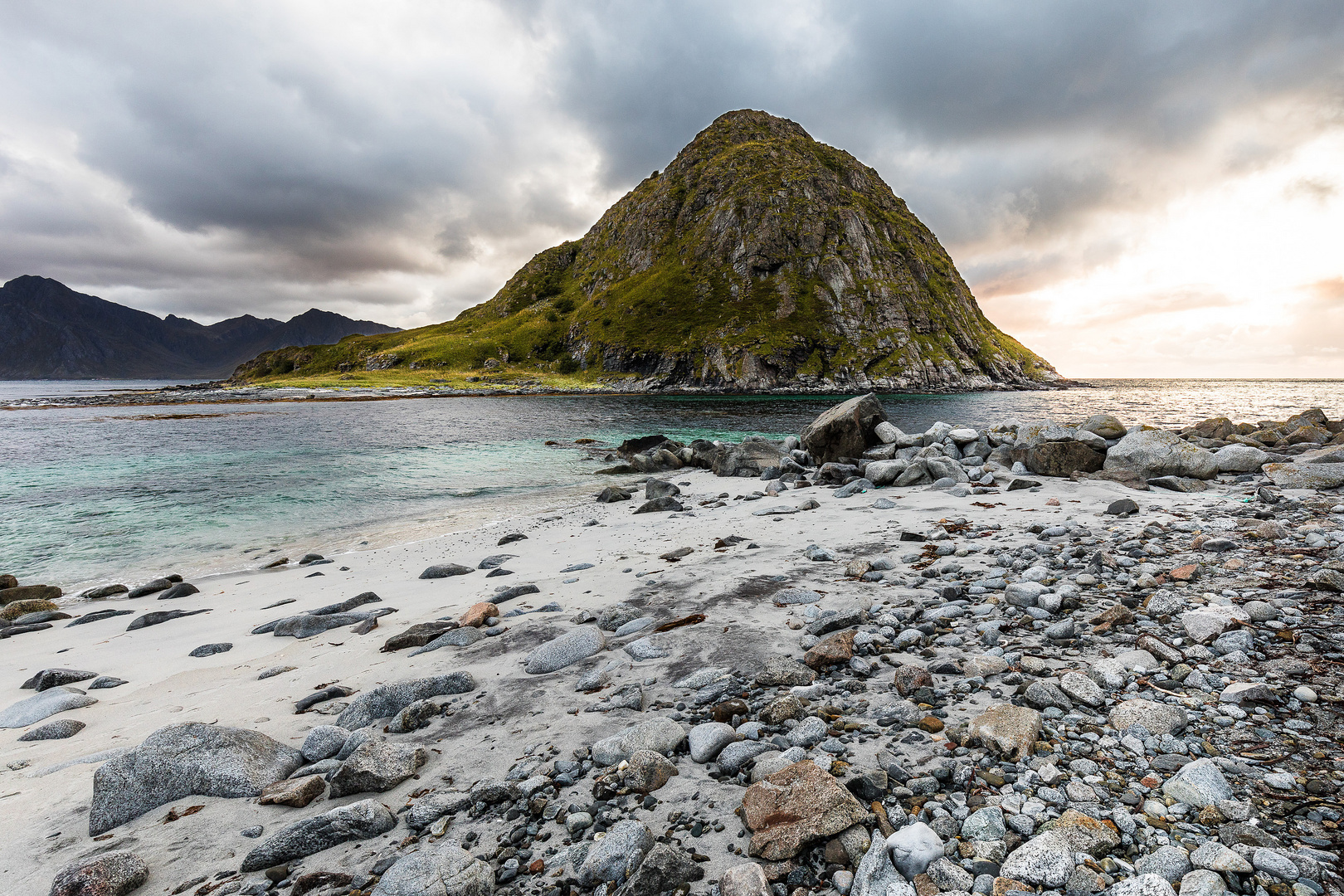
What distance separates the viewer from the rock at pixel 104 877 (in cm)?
333

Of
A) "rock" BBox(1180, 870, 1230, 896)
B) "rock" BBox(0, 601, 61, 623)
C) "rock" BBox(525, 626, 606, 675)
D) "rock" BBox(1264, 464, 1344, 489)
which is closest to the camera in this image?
"rock" BBox(1180, 870, 1230, 896)

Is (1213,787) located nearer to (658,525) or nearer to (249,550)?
(658,525)

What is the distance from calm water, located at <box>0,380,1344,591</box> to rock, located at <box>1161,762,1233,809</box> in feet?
57.6

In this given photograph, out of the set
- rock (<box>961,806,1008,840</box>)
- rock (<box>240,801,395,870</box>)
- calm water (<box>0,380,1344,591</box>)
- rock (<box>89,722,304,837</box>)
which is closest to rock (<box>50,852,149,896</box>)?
rock (<box>240,801,395,870</box>)

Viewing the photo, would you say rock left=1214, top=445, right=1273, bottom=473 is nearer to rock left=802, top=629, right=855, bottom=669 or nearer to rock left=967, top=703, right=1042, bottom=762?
rock left=802, top=629, right=855, bottom=669

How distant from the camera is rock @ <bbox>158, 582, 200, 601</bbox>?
11.9 m

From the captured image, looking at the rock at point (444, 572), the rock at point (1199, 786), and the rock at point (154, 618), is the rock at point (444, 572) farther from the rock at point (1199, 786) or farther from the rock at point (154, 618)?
the rock at point (1199, 786)

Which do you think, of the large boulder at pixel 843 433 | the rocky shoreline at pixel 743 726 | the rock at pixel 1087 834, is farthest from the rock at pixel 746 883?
the large boulder at pixel 843 433

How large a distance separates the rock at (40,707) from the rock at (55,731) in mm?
569

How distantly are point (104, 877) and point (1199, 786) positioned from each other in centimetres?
694

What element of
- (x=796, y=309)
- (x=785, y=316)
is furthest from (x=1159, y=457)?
(x=796, y=309)

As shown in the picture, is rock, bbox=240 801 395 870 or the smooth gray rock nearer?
rock, bbox=240 801 395 870

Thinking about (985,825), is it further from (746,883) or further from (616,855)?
(616,855)

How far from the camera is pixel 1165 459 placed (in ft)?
50.0
